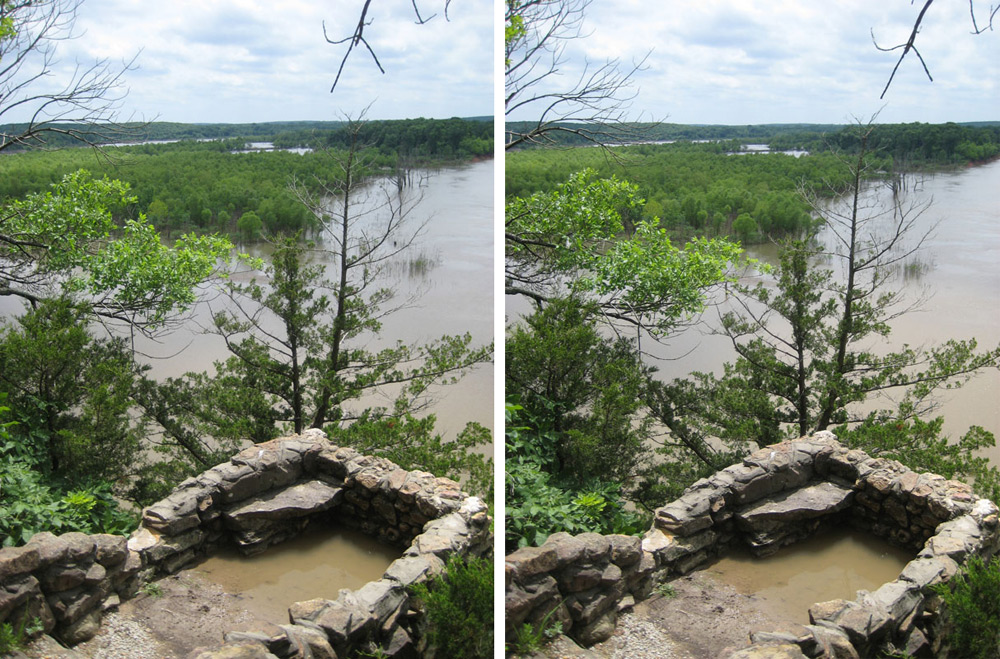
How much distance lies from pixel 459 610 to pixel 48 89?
2203 mm

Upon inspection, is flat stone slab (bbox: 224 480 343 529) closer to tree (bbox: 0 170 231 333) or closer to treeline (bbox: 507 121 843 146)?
tree (bbox: 0 170 231 333)

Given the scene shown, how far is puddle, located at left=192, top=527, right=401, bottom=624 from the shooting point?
2.65 meters

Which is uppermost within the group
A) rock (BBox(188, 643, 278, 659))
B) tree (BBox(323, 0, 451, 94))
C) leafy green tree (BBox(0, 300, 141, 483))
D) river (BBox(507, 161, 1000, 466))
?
tree (BBox(323, 0, 451, 94))

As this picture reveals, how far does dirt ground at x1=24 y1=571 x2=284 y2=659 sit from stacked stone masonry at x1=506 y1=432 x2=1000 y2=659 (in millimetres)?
928

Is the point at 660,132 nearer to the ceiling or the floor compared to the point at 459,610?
nearer to the ceiling

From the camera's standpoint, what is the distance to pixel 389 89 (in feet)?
10.2

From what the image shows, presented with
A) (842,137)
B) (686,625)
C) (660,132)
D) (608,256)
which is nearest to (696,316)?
(608,256)

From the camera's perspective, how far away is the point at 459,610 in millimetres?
2738

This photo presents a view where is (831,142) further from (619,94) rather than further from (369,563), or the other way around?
(369,563)

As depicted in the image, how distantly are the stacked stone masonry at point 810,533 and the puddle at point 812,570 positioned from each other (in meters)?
0.04

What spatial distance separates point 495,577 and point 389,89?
181 centimetres

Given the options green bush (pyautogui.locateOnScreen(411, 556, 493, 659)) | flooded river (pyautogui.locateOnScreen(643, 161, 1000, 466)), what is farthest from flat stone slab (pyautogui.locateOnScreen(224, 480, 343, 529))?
flooded river (pyautogui.locateOnScreen(643, 161, 1000, 466))

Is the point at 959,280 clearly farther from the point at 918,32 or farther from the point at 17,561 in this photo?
the point at 17,561

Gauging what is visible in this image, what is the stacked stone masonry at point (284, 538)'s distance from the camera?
232 cm
